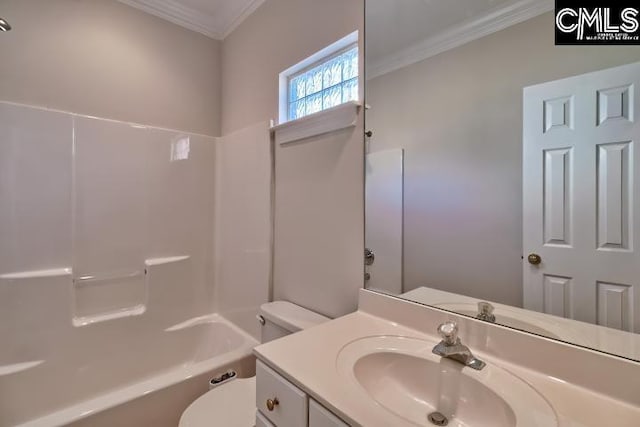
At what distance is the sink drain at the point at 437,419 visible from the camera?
0.77 m

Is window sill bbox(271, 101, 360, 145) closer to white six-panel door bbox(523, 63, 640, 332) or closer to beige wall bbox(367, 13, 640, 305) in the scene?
beige wall bbox(367, 13, 640, 305)

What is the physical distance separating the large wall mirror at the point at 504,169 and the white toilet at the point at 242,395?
446mm

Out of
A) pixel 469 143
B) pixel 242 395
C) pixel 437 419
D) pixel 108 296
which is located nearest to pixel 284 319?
pixel 242 395

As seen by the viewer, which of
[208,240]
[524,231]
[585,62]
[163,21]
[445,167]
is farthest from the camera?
[208,240]

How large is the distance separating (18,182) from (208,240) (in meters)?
1.10

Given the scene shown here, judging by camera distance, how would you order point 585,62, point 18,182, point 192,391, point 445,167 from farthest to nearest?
point 18,182, point 192,391, point 445,167, point 585,62

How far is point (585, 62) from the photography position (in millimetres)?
768

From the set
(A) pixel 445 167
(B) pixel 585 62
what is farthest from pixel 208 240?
(B) pixel 585 62

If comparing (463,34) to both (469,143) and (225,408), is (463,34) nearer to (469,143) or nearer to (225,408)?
(469,143)

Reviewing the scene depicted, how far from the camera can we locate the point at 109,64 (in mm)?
1893

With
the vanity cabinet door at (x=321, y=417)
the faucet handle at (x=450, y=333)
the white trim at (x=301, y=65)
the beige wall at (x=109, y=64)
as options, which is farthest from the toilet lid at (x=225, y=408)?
the beige wall at (x=109, y=64)

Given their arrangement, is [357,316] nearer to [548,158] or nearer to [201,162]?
[548,158]

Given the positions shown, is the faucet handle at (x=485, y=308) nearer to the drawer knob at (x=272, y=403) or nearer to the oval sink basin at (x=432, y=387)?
the oval sink basin at (x=432, y=387)

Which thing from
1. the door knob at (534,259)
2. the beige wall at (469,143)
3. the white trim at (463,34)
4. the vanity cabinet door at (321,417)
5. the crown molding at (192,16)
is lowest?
the vanity cabinet door at (321,417)
